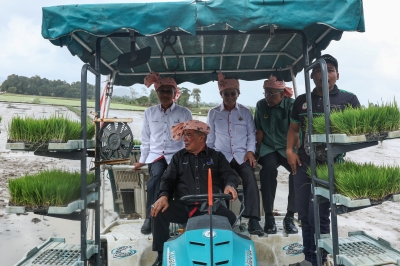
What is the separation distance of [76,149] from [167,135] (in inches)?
58.9

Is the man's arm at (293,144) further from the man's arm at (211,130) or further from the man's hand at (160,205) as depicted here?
the man's hand at (160,205)

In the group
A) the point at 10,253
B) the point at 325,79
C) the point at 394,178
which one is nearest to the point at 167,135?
the point at 325,79

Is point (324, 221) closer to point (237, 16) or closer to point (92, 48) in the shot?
point (237, 16)

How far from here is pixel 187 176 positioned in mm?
3568

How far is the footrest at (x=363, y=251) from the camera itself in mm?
2758

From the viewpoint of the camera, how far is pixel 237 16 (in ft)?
8.89

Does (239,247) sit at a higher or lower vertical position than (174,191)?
Answer: lower

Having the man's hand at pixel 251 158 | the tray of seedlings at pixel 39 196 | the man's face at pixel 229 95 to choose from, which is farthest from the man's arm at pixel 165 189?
the man's face at pixel 229 95

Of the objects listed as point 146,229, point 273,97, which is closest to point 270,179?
point 273,97

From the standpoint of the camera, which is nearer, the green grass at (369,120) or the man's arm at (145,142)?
the green grass at (369,120)

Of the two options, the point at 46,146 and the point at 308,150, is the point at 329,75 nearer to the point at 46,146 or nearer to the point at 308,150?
the point at 308,150

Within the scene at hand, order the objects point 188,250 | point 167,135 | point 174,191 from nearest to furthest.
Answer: point 188,250 → point 174,191 → point 167,135

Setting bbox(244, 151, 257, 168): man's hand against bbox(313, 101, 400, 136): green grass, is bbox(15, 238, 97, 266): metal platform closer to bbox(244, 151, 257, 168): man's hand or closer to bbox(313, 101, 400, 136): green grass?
bbox(244, 151, 257, 168): man's hand

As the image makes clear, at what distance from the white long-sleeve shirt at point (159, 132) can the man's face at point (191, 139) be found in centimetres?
71
